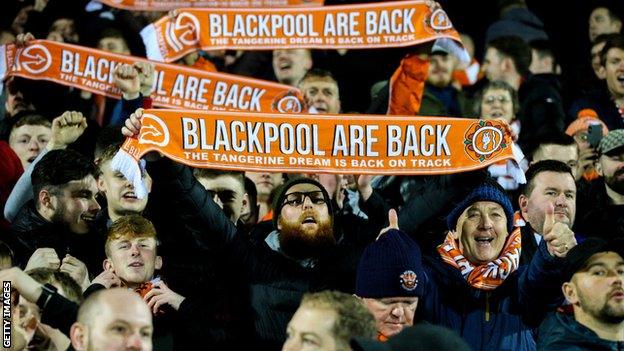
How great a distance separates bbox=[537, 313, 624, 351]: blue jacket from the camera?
6637 mm

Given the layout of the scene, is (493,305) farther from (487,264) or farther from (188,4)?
(188,4)

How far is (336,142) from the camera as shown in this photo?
25.0 feet

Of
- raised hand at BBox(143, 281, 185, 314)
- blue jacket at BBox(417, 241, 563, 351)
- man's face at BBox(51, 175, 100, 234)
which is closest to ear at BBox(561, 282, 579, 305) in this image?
blue jacket at BBox(417, 241, 563, 351)

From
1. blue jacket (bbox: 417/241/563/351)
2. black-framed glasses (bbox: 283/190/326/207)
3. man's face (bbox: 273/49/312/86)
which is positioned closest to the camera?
blue jacket (bbox: 417/241/563/351)

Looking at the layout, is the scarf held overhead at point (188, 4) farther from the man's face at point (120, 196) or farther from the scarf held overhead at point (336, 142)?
the scarf held overhead at point (336, 142)

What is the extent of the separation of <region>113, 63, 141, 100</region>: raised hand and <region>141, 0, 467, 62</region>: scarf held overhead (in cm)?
164

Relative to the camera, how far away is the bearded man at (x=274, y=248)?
738cm

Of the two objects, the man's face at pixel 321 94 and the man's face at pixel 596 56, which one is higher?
the man's face at pixel 596 56

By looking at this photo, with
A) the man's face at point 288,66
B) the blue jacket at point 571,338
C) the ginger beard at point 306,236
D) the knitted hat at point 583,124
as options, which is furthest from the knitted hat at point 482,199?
the man's face at point 288,66

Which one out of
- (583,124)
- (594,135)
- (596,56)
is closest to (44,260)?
(594,135)

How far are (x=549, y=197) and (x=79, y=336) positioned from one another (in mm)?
3383

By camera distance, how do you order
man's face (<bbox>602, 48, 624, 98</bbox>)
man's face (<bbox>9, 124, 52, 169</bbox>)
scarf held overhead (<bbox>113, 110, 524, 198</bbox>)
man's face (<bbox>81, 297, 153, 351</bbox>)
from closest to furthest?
man's face (<bbox>81, 297, 153, 351</bbox>) < scarf held overhead (<bbox>113, 110, 524, 198</bbox>) < man's face (<bbox>9, 124, 52, 169</bbox>) < man's face (<bbox>602, 48, 624, 98</bbox>)

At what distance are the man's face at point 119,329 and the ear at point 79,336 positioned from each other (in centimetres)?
3

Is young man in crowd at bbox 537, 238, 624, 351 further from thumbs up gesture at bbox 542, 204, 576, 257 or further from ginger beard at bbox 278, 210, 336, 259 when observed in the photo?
ginger beard at bbox 278, 210, 336, 259
